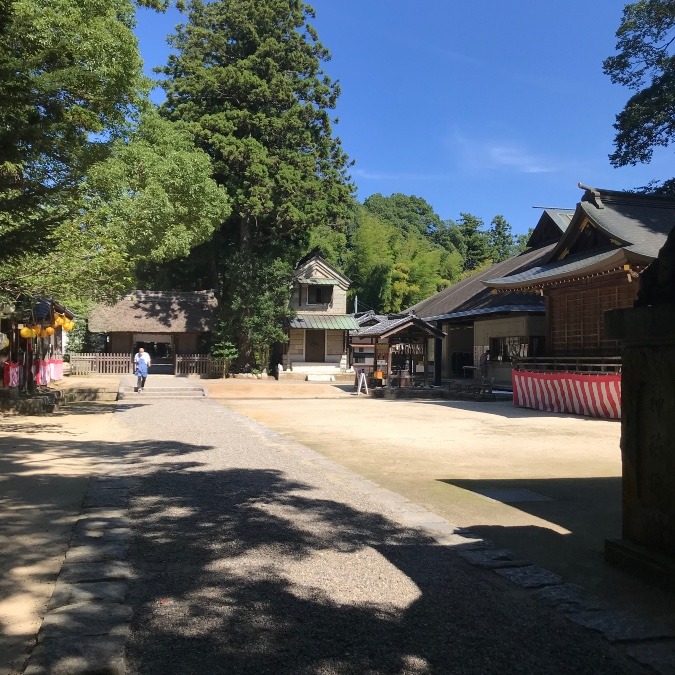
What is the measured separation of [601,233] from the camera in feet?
57.4

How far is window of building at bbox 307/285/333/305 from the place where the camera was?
3747cm

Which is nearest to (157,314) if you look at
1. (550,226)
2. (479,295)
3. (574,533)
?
(479,295)

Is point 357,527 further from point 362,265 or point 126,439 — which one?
point 362,265

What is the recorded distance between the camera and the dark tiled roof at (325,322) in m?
35.7

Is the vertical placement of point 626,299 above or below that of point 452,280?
below

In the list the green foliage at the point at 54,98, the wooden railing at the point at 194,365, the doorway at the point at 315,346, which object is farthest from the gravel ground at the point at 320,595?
the doorway at the point at 315,346

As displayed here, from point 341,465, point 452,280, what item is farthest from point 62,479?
point 452,280

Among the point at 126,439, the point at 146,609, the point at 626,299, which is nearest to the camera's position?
the point at 146,609

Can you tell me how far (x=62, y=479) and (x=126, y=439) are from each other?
3.73 meters

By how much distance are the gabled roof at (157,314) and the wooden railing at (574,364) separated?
20.4 meters

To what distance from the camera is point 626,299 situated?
15984 millimetres

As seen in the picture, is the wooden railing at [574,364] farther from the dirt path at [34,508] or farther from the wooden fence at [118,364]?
the wooden fence at [118,364]

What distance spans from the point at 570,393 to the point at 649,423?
44.2 feet

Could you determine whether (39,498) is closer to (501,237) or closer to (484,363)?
(484,363)
